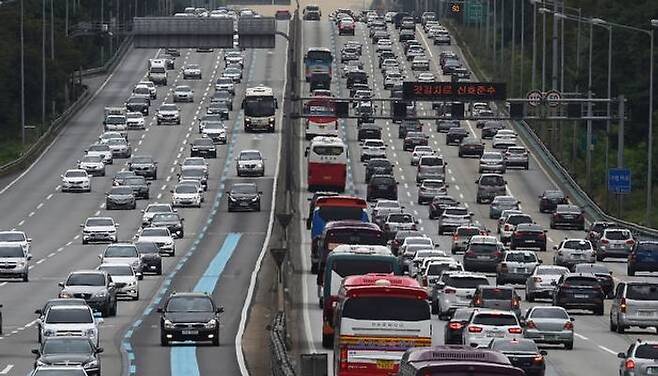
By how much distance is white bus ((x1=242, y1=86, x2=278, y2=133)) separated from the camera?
5482 inches

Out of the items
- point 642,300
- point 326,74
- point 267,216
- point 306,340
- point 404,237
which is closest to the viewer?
point 306,340

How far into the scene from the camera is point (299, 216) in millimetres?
98812

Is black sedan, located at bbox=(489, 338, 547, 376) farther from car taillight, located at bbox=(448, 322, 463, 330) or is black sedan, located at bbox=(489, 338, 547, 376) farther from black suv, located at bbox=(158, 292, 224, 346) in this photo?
black suv, located at bbox=(158, 292, 224, 346)

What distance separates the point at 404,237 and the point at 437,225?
15023 millimetres

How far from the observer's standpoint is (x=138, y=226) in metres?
99.4

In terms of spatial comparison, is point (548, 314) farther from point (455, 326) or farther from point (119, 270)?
point (119, 270)

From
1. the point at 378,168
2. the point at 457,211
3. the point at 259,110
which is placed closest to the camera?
the point at 457,211

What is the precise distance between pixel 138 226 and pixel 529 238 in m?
20.4

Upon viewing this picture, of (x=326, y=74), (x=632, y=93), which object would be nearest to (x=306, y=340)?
(x=632, y=93)

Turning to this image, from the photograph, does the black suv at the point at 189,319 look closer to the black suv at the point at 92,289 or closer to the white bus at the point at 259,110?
the black suv at the point at 92,289

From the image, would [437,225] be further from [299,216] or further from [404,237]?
[404,237]

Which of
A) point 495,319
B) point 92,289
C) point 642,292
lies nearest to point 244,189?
point 92,289

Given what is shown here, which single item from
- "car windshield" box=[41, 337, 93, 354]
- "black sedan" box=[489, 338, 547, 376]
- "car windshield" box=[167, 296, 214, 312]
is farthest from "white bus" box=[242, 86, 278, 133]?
"black sedan" box=[489, 338, 547, 376]

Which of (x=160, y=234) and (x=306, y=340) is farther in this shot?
(x=160, y=234)
